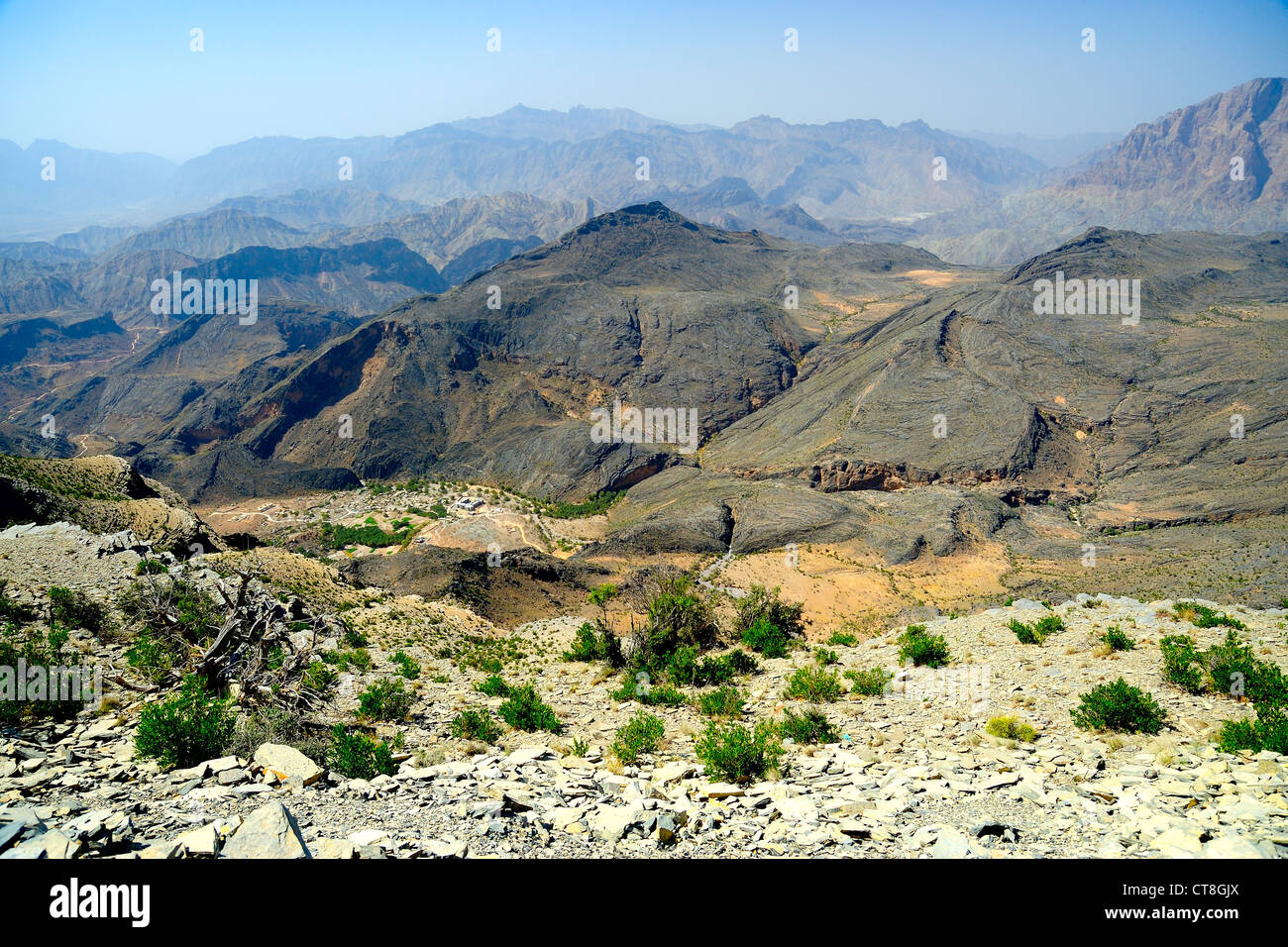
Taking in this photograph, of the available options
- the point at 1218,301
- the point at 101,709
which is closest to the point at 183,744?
the point at 101,709

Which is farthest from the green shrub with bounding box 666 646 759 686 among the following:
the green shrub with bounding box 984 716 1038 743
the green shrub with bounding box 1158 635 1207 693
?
the green shrub with bounding box 1158 635 1207 693

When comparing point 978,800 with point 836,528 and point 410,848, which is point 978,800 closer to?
point 410,848

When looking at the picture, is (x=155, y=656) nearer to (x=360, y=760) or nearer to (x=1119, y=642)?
(x=360, y=760)

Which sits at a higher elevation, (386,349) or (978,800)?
(386,349)

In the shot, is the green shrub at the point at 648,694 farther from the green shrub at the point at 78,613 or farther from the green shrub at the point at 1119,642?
the green shrub at the point at 78,613

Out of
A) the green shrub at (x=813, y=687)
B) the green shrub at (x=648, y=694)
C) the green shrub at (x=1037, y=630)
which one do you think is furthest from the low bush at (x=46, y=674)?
the green shrub at (x=1037, y=630)
